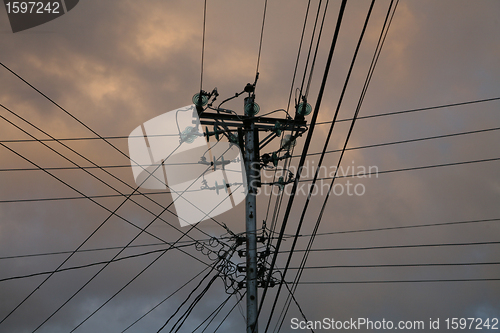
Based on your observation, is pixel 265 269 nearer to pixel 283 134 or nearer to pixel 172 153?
pixel 283 134

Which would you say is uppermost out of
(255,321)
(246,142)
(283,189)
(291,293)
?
(246,142)

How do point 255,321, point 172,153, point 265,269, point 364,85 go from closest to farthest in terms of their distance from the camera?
point 364,85
point 255,321
point 265,269
point 172,153

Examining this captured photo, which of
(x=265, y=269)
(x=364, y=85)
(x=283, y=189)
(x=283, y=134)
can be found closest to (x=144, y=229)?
(x=265, y=269)

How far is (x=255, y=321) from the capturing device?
7398 mm

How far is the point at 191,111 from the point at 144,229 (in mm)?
4204

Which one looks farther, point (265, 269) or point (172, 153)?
point (172, 153)

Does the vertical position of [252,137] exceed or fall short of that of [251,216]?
it exceeds it

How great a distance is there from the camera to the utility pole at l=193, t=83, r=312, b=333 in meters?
8.23

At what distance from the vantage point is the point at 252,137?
29.2 ft

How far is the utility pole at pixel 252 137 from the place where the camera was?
27.0 feet

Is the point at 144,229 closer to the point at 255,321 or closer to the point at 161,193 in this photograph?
the point at 161,193

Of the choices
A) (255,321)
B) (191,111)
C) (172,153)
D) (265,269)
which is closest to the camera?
(255,321)

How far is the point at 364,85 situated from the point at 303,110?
12.4 feet

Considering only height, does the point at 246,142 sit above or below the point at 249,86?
below
